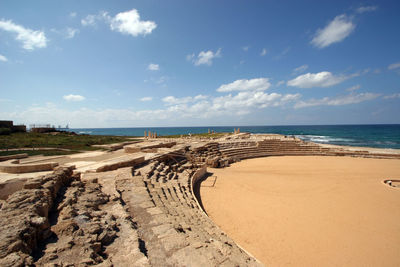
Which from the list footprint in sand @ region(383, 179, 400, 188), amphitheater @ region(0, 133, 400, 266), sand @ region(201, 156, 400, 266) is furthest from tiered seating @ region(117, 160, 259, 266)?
footprint in sand @ region(383, 179, 400, 188)

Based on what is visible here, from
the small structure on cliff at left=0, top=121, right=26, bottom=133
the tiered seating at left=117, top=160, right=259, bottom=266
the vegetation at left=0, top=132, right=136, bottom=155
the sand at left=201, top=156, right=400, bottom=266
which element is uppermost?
the small structure on cliff at left=0, top=121, right=26, bottom=133

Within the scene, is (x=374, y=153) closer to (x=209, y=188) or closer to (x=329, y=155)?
(x=329, y=155)

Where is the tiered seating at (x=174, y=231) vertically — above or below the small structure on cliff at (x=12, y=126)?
below

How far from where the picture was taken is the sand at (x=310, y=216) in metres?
5.07

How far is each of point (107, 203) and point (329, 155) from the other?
23.9m

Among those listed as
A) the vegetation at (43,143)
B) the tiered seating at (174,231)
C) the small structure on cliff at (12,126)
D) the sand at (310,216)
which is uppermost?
the small structure on cliff at (12,126)

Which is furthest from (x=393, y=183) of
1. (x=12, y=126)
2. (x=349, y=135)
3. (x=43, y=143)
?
(x=349, y=135)

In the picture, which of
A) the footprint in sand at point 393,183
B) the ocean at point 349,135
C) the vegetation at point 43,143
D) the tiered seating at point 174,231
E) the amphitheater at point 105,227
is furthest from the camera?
the ocean at point 349,135

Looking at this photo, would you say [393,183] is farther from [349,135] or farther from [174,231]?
[349,135]

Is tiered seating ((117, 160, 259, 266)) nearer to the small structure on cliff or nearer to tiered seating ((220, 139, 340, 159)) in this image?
tiered seating ((220, 139, 340, 159))

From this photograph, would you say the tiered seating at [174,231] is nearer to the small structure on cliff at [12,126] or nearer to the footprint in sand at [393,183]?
the footprint in sand at [393,183]

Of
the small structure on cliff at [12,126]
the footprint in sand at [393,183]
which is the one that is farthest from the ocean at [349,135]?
the small structure on cliff at [12,126]

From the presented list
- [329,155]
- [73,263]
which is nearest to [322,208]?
[73,263]

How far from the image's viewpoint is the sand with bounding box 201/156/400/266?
5074 millimetres
